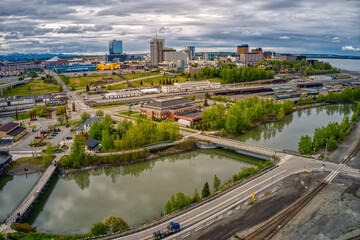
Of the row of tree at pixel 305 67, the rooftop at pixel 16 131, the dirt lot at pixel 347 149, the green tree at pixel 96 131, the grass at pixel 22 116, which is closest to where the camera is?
the dirt lot at pixel 347 149

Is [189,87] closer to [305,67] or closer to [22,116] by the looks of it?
[22,116]

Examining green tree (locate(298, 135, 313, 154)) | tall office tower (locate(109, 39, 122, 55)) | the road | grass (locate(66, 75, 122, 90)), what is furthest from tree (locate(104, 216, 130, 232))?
tall office tower (locate(109, 39, 122, 55))

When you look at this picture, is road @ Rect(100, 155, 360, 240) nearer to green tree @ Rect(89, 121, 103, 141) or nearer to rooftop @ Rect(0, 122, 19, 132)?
green tree @ Rect(89, 121, 103, 141)

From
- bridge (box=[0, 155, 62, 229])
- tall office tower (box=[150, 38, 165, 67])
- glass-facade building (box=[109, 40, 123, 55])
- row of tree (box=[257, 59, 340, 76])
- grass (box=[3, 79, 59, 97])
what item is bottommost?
bridge (box=[0, 155, 62, 229])

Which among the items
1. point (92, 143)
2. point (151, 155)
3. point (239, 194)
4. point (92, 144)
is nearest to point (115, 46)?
point (92, 143)

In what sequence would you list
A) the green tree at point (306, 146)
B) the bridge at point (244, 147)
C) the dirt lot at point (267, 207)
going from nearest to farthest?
the dirt lot at point (267, 207) < the green tree at point (306, 146) < the bridge at point (244, 147)

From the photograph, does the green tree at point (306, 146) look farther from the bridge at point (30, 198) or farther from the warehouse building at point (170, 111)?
the bridge at point (30, 198)

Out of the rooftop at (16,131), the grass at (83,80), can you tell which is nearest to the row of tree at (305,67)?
the grass at (83,80)
